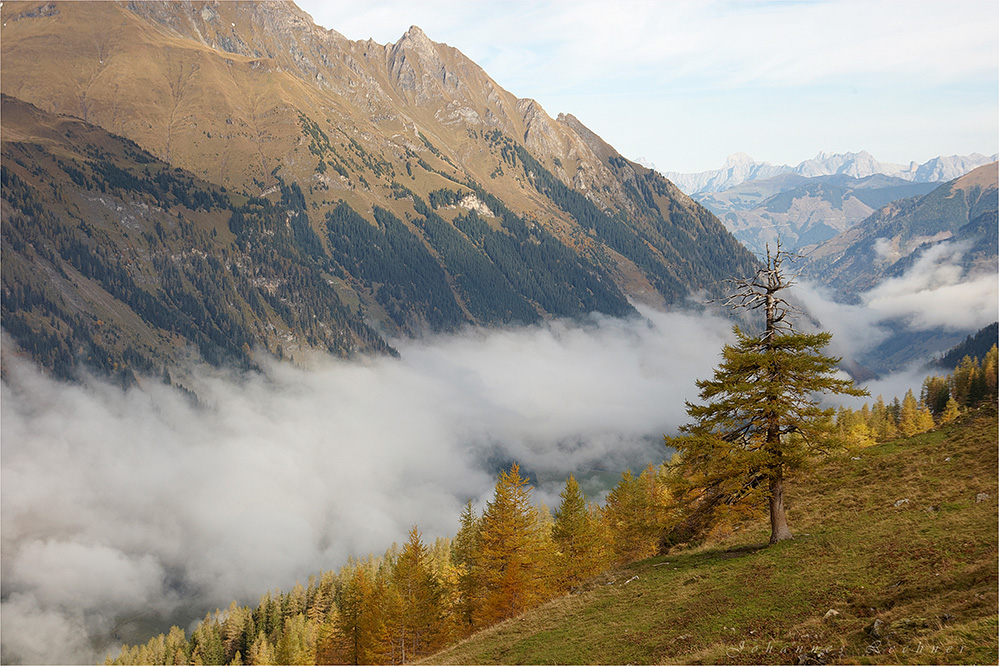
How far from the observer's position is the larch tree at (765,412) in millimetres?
30891

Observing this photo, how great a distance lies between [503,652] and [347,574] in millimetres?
148058

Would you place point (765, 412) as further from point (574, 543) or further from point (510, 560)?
point (574, 543)

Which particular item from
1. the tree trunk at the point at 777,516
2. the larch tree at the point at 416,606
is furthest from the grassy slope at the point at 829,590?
the larch tree at the point at 416,606

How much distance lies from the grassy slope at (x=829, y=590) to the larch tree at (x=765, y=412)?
91.5 inches

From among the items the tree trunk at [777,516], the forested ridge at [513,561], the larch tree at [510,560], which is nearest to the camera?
the tree trunk at [777,516]

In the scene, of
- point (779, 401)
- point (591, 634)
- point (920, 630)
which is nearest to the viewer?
point (920, 630)

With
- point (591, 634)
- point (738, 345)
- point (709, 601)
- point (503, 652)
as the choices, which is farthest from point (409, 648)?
point (738, 345)

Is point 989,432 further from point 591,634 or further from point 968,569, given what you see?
point 591,634

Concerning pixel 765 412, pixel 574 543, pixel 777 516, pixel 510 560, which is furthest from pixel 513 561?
pixel 765 412

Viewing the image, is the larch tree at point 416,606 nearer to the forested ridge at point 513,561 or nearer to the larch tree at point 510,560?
the forested ridge at point 513,561

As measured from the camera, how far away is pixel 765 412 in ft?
104

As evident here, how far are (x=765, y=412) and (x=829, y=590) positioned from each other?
970 centimetres

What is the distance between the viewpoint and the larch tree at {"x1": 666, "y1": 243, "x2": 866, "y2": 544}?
30.9m

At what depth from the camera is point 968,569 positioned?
2167 centimetres
